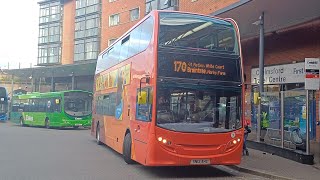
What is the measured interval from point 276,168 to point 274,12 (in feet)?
23.6

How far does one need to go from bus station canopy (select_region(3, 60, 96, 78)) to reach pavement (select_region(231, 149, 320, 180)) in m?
31.3

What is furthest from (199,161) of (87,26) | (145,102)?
(87,26)

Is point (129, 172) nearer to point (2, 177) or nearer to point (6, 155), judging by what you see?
point (2, 177)

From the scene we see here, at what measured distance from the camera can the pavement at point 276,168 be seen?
10427mm

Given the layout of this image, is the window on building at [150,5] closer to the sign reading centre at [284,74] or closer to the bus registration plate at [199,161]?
the sign reading centre at [284,74]

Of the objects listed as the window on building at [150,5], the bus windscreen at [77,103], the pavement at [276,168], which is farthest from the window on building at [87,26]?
the pavement at [276,168]

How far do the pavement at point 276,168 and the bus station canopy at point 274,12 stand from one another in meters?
5.35

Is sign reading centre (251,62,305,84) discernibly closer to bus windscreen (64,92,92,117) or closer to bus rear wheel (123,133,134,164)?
bus rear wheel (123,133,134,164)

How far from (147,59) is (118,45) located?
4.72 m

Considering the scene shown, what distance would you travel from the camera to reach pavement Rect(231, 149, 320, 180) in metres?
10.4

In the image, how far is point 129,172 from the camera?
10.9 meters

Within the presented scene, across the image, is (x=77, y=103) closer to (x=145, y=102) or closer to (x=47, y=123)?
(x=47, y=123)

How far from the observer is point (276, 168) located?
11.5 meters

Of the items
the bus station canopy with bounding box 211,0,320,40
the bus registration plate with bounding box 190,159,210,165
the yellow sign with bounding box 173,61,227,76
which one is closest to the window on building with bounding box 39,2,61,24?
the bus station canopy with bounding box 211,0,320,40
